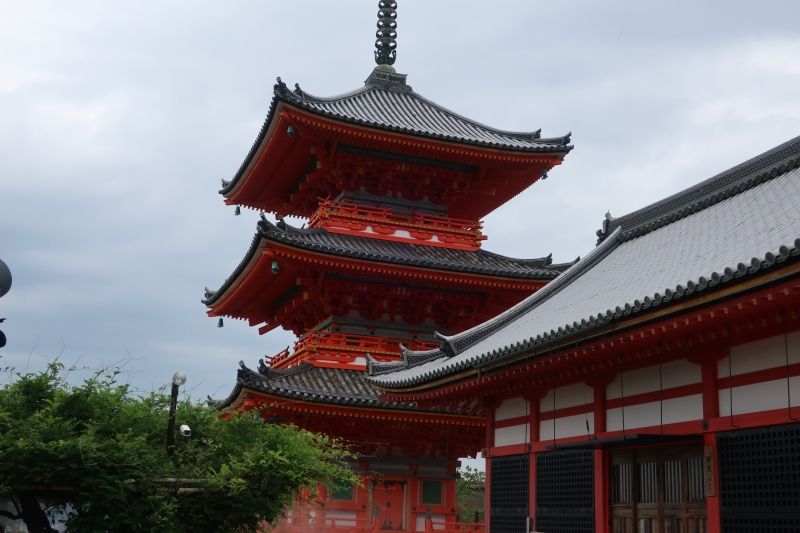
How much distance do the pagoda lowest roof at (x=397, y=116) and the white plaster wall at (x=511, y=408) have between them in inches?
344

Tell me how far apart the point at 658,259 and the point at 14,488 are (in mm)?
10979

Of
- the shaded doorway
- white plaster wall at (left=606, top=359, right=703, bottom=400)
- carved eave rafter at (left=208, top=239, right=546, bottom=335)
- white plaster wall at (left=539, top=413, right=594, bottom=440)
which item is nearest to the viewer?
white plaster wall at (left=606, top=359, right=703, bottom=400)

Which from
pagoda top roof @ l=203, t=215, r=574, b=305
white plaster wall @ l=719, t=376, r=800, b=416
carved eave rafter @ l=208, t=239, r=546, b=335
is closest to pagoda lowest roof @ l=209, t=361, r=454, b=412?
carved eave rafter @ l=208, t=239, r=546, b=335

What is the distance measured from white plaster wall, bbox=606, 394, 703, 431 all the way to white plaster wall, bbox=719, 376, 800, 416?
501 mm

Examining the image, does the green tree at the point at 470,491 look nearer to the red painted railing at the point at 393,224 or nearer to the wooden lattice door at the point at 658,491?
the red painted railing at the point at 393,224

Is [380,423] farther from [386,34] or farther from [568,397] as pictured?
[386,34]

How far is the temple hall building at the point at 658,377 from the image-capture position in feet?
35.2

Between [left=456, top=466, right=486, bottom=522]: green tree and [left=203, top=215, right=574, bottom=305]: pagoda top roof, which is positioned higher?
[left=203, top=215, right=574, bottom=305]: pagoda top roof

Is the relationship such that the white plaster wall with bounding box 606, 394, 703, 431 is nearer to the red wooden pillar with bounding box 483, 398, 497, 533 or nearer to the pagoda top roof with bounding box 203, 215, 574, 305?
the red wooden pillar with bounding box 483, 398, 497, 533

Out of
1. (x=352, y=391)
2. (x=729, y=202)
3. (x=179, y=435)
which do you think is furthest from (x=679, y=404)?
(x=352, y=391)

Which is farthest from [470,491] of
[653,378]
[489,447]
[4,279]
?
[4,279]

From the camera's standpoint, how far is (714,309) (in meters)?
10.5

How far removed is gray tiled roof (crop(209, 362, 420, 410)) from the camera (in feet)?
66.5

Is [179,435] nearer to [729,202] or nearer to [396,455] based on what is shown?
[396,455]
